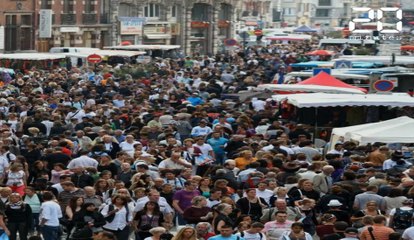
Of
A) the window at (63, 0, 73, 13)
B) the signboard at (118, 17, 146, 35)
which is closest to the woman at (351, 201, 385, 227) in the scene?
the window at (63, 0, 73, 13)

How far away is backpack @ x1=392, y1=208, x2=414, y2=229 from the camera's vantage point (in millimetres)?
20141

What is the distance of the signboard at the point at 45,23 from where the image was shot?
75.7 metres

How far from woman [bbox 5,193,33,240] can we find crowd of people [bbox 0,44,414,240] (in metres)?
0.01

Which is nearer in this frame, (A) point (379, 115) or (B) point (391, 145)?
(B) point (391, 145)

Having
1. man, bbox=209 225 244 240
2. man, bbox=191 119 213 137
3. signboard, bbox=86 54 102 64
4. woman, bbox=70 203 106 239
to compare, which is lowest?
signboard, bbox=86 54 102 64

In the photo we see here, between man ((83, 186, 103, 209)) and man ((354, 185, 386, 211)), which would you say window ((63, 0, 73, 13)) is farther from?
man ((354, 185, 386, 211))

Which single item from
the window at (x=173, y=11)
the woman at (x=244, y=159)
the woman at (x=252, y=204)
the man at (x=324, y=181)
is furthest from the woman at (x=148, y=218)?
the window at (x=173, y=11)

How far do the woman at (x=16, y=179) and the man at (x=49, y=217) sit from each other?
2.08 metres

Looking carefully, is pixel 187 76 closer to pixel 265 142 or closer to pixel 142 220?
pixel 265 142

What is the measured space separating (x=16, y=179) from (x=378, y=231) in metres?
6.66

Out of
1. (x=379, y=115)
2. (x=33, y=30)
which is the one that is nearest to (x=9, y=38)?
(x=33, y=30)

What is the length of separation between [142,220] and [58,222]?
1.24 metres

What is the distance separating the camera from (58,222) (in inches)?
838

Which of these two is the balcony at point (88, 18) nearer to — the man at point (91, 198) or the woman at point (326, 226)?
the man at point (91, 198)
